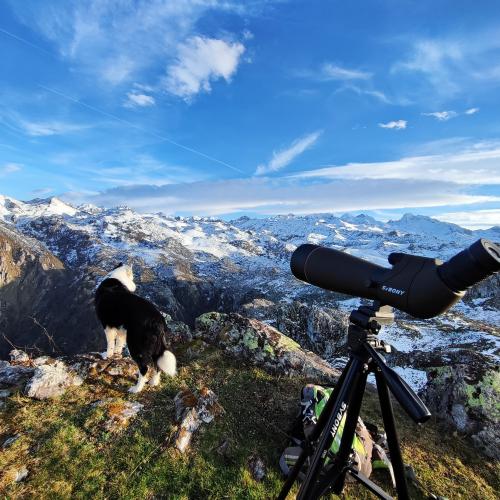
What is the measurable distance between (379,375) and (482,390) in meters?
8.00

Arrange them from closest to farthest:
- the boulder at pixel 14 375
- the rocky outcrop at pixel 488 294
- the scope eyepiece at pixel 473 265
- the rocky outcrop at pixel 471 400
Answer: the scope eyepiece at pixel 473 265 < the boulder at pixel 14 375 < the rocky outcrop at pixel 471 400 < the rocky outcrop at pixel 488 294

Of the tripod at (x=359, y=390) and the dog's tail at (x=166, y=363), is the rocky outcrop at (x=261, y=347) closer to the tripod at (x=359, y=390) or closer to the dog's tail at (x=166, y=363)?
the dog's tail at (x=166, y=363)

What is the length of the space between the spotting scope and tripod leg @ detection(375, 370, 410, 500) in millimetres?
987

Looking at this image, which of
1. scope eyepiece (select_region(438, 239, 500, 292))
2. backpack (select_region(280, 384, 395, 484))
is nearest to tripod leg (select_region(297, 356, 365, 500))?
scope eyepiece (select_region(438, 239, 500, 292))

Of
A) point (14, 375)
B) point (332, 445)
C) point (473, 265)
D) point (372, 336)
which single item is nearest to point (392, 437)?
point (372, 336)

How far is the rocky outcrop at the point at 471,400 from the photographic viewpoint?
8773mm

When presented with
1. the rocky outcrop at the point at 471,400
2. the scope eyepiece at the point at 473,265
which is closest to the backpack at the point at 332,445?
the rocky outcrop at the point at 471,400

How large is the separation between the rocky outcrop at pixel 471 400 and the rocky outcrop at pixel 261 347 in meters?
3.01

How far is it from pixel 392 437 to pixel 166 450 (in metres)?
4.30

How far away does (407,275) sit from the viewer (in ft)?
10.4

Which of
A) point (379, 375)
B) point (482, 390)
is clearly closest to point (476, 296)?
point (482, 390)

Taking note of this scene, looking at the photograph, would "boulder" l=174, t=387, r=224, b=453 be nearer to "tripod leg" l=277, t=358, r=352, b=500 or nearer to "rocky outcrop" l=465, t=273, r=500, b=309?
"tripod leg" l=277, t=358, r=352, b=500

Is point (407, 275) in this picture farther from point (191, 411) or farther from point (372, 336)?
point (191, 411)

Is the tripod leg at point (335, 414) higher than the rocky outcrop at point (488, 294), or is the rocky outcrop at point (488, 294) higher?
the tripod leg at point (335, 414)
